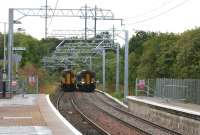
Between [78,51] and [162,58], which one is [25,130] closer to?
[162,58]

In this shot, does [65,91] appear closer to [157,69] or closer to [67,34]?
[67,34]

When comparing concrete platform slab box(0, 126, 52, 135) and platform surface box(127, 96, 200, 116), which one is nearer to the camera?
concrete platform slab box(0, 126, 52, 135)

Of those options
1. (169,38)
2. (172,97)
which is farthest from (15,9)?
(169,38)

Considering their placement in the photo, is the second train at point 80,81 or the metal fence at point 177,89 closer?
the metal fence at point 177,89

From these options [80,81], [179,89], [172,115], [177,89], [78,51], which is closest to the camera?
[172,115]

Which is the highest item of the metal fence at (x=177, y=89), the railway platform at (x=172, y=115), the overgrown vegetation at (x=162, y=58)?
the overgrown vegetation at (x=162, y=58)

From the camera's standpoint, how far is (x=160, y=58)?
6938 centimetres

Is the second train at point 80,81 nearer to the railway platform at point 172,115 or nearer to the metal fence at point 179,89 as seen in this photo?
the metal fence at point 179,89

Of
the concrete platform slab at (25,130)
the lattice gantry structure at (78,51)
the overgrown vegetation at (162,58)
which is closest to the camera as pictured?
the concrete platform slab at (25,130)

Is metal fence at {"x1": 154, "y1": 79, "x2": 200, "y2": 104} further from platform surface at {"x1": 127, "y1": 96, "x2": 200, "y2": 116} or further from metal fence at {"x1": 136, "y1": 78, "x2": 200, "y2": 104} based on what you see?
platform surface at {"x1": 127, "y1": 96, "x2": 200, "y2": 116}

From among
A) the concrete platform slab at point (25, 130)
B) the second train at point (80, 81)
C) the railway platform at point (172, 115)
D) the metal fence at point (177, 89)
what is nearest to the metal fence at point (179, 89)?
the metal fence at point (177, 89)

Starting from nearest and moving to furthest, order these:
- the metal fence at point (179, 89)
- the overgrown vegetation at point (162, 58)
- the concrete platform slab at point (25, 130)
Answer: the concrete platform slab at point (25, 130) → the metal fence at point (179, 89) → the overgrown vegetation at point (162, 58)

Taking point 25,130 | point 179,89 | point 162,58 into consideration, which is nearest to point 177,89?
point 179,89

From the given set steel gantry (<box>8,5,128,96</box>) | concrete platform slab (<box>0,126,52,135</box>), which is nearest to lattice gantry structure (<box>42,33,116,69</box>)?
steel gantry (<box>8,5,128,96</box>)
